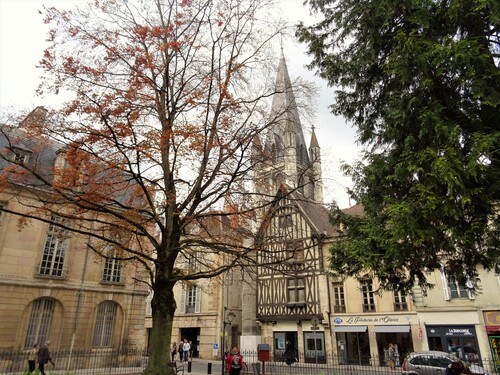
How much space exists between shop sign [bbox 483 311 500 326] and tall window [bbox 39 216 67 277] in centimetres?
2232

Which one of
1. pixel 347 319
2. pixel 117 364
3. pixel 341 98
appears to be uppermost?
pixel 341 98

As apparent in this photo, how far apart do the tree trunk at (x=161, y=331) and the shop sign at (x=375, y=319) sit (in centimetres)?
1716

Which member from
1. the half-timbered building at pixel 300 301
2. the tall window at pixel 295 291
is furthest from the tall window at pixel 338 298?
the tall window at pixel 295 291

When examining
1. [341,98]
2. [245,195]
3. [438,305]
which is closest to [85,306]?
[245,195]

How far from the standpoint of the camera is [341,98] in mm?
9328

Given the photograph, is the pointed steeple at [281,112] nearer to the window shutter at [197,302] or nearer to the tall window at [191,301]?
the window shutter at [197,302]

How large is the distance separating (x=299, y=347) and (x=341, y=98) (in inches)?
763

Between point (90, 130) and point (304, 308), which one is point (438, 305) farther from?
point (90, 130)

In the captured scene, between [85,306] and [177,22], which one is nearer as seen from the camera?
[177,22]

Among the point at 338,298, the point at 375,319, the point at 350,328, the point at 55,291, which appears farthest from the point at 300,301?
the point at 55,291

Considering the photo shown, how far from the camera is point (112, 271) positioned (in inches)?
773

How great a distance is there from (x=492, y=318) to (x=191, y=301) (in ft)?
68.8

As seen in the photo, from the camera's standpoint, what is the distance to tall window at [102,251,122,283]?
1938 cm

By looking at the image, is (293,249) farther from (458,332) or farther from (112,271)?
(458,332)
